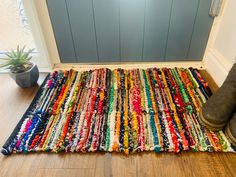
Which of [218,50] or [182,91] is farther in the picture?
[218,50]

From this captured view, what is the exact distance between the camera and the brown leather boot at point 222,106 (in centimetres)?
108

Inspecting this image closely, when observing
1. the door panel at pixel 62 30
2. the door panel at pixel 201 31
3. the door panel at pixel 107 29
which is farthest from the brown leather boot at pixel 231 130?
the door panel at pixel 62 30

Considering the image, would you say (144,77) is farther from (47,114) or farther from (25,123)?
(25,123)

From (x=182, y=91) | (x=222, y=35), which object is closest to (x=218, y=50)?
(x=222, y=35)

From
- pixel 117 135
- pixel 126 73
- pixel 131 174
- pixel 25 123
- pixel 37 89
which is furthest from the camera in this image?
pixel 126 73

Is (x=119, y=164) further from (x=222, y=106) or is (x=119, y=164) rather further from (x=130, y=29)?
(x=130, y=29)

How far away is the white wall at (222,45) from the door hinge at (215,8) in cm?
4

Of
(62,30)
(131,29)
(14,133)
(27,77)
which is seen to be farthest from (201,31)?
(14,133)

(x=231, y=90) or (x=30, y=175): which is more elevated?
(x=231, y=90)

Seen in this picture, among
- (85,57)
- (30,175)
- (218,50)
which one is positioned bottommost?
(30,175)

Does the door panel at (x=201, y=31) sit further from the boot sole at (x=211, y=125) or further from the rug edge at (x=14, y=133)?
the rug edge at (x=14, y=133)

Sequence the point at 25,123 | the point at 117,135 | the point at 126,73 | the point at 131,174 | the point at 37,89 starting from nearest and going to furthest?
the point at 131,174
the point at 117,135
the point at 25,123
the point at 37,89
the point at 126,73

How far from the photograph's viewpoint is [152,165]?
1.02 meters

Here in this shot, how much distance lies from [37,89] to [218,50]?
1656mm
